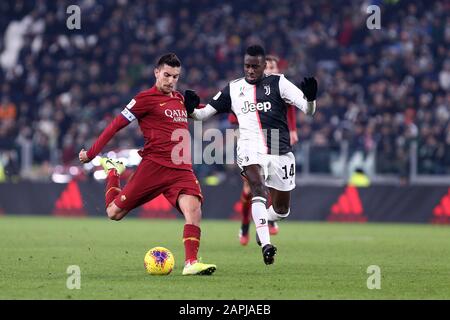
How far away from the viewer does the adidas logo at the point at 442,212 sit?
75.5ft

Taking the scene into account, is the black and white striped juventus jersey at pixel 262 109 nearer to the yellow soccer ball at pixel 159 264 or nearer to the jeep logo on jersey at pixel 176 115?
the jeep logo on jersey at pixel 176 115

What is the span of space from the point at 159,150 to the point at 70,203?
15049 millimetres

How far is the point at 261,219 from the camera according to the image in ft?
38.5

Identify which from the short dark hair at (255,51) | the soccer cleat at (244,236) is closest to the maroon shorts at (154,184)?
the short dark hair at (255,51)

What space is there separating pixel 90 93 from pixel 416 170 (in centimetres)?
1074

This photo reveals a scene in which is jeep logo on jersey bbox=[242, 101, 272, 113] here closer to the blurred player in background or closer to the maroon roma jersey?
the blurred player in background

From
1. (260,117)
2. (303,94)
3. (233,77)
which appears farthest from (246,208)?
(233,77)

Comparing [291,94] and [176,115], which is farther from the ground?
[291,94]

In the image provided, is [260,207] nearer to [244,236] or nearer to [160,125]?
[160,125]

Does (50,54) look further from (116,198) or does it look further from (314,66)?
(116,198)

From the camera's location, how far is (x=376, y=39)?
28641 millimetres

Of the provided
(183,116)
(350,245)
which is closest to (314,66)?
(350,245)

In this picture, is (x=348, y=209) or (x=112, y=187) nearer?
(x=112, y=187)

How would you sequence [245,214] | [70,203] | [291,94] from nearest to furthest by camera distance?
[291,94]
[245,214]
[70,203]
